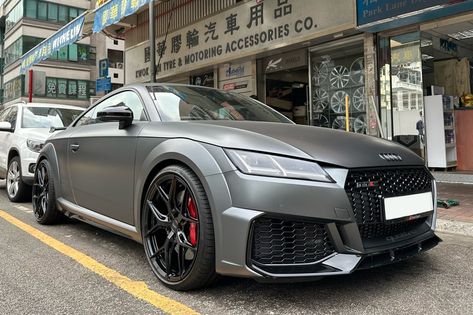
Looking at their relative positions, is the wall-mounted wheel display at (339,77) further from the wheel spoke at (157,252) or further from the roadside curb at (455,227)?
the wheel spoke at (157,252)

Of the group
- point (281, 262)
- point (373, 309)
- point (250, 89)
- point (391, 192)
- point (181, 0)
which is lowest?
point (373, 309)

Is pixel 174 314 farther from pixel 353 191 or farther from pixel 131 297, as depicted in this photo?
pixel 353 191

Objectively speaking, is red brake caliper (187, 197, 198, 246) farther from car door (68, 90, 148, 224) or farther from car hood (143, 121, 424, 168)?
car door (68, 90, 148, 224)

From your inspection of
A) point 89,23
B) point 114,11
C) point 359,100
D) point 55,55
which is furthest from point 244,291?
point 55,55

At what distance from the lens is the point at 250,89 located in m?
11.6

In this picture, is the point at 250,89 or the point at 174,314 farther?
the point at 250,89

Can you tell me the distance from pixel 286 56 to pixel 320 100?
4.73 feet

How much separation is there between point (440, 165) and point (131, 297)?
25.1ft

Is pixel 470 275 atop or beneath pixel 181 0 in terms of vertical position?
beneath

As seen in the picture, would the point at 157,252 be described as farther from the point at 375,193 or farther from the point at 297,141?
the point at 375,193

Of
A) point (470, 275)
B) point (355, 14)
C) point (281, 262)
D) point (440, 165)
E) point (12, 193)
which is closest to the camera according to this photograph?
point (281, 262)

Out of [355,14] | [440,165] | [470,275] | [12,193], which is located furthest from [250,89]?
[470,275]

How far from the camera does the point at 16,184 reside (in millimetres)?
6562

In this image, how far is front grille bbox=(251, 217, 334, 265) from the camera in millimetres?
2388
